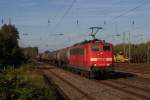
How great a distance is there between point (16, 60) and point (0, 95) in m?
47.1

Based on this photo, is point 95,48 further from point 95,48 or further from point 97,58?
point 97,58

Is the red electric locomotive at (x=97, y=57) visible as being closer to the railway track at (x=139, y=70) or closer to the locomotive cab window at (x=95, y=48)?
the locomotive cab window at (x=95, y=48)

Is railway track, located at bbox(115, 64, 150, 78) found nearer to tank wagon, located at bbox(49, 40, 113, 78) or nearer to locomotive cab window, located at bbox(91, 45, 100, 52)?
tank wagon, located at bbox(49, 40, 113, 78)

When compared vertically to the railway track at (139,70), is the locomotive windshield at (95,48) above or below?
above

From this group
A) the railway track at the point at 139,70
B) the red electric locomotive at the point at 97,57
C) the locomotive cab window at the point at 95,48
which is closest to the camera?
the red electric locomotive at the point at 97,57

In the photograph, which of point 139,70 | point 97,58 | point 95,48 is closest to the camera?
point 97,58

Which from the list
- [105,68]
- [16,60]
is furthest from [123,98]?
[16,60]

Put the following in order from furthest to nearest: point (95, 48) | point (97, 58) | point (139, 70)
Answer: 1. point (139, 70)
2. point (95, 48)
3. point (97, 58)

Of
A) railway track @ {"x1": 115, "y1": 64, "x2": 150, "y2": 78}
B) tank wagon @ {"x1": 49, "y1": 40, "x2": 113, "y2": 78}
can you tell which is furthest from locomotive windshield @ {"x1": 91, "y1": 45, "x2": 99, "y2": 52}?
railway track @ {"x1": 115, "y1": 64, "x2": 150, "y2": 78}

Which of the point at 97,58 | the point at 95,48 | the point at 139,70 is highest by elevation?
the point at 95,48

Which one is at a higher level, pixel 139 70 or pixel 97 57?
pixel 97 57

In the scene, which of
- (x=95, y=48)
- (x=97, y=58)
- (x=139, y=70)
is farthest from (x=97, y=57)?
(x=139, y=70)

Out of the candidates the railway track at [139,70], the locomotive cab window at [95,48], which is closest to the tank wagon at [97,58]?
the locomotive cab window at [95,48]

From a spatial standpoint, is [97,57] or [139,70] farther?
[139,70]
